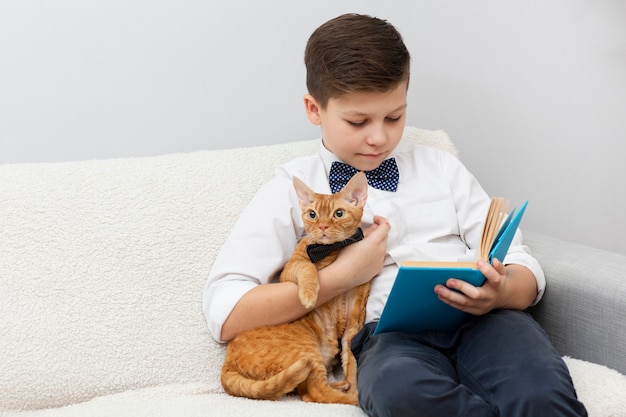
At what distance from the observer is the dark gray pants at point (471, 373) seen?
1.24 metres

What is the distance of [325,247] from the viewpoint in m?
1.55

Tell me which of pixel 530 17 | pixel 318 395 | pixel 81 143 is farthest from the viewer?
pixel 530 17

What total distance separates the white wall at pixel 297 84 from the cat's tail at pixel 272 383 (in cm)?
79

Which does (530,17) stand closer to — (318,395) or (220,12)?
(220,12)

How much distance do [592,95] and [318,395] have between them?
55.4 inches

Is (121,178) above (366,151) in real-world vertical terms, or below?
below

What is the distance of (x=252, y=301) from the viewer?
151 cm

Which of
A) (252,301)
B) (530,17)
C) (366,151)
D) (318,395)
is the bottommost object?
(318,395)

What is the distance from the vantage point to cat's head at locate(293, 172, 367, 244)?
4.96ft

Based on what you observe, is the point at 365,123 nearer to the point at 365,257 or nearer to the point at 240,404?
the point at 365,257

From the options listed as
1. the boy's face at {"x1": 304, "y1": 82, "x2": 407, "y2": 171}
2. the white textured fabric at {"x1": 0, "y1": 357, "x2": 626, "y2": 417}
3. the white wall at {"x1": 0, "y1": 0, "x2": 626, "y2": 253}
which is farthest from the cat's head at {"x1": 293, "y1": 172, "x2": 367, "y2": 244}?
the white wall at {"x1": 0, "y1": 0, "x2": 626, "y2": 253}

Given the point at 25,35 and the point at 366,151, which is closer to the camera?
the point at 366,151

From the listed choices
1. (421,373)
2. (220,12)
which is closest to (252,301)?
(421,373)

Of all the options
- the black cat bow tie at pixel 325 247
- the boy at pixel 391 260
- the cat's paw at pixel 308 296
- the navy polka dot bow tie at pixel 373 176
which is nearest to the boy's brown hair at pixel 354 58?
the boy at pixel 391 260
